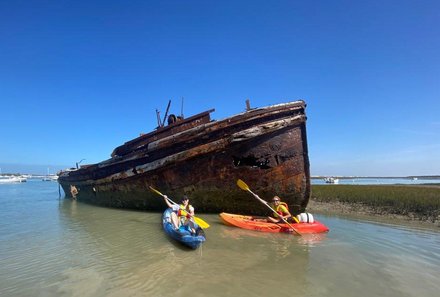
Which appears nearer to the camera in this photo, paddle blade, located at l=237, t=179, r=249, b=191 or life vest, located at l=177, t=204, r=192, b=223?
life vest, located at l=177, t=204, r=192, b=223

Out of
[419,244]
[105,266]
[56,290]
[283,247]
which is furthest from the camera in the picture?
[419,244]

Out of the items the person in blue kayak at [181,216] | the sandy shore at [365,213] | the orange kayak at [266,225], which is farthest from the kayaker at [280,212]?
the sandy shore at [365,213]

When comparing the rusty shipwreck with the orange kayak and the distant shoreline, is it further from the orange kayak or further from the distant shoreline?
the distant shoreline

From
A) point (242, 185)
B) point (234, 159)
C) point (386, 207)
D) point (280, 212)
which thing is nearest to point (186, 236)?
point (242, 185)

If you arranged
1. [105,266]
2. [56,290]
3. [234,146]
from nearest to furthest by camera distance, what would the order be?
[56,290], [105,266], [234,146]

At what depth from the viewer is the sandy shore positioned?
38.1ft

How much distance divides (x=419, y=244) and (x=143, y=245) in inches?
296

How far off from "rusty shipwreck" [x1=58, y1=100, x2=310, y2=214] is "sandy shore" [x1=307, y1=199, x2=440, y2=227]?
13.6 feet

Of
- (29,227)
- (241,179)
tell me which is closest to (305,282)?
(241,179)

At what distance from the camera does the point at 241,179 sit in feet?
35.0

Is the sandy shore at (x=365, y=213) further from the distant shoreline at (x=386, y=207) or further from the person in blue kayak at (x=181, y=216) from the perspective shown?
the person in blue kayak at (x=181, y=216)

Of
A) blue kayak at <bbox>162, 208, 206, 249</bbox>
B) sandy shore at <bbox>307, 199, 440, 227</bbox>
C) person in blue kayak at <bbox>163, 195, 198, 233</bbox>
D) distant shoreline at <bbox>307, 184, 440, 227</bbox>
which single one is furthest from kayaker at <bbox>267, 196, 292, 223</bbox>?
distant shoreline at <bbox>307, 184, 440, 227</bbox>

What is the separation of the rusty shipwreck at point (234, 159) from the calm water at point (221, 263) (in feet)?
4.79

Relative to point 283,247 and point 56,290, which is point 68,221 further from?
point 283,247
